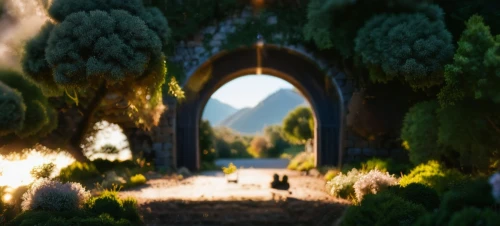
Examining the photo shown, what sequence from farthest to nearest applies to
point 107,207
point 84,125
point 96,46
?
1. point 84,125
2. point 96,46
3. point 107,207

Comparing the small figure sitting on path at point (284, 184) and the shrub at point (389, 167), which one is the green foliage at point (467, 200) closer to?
the shrub at point (389, 167)

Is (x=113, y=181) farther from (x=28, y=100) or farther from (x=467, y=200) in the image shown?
(x=467, y=200)

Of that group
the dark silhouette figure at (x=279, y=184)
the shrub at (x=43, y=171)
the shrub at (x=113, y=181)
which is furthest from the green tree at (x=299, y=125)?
the shrub at (x=43, y=171)

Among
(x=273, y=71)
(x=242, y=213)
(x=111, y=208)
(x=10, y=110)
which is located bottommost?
(x=242, y=213)

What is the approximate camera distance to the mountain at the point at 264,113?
138 metres

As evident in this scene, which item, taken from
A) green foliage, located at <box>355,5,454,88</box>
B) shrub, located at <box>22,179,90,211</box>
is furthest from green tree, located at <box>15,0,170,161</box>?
green foliage, located at <box>355,5,454,88</box>

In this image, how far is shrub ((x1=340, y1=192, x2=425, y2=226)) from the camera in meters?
6.63

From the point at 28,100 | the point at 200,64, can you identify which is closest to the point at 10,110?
the point at 28,100

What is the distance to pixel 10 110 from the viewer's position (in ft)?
40.5

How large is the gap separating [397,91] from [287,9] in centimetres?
531

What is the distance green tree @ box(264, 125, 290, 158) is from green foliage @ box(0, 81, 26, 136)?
26800mm

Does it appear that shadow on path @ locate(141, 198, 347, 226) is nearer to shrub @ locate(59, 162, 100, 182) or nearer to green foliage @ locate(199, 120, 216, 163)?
shrub @ locate(59, 162, 100, 182)

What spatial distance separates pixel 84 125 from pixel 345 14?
308 inches

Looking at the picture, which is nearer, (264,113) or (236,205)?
(236,205)
